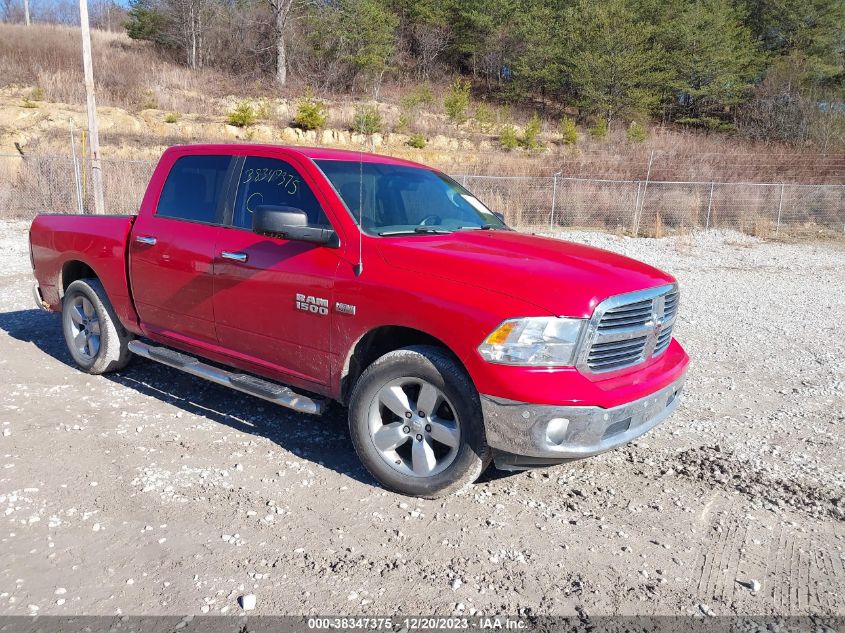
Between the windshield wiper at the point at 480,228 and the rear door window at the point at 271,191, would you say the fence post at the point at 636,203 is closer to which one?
the windshield wiper at the point at 480,228

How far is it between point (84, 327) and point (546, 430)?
4428 mm

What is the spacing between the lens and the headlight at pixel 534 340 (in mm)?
3154

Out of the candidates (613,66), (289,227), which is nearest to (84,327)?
(289,227)

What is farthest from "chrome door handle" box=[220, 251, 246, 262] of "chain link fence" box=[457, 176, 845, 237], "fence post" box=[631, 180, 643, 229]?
"fence post" box=[631, 180, 643, 229]

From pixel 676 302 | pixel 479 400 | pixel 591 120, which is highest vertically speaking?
pixel 591 120

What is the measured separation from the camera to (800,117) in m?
39.4

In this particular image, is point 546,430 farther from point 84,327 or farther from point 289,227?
point 84,327

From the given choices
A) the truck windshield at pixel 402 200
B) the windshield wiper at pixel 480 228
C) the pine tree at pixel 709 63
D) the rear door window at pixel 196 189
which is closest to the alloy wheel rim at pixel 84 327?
the rear door window at pixel 196 189

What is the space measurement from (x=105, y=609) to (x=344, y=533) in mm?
1103

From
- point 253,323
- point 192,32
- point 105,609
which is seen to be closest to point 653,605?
point 105,609

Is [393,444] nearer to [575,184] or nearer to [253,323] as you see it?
[253,323]

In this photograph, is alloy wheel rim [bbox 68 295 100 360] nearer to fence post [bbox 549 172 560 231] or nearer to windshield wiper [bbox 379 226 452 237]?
windshield wiper [bbox 379 226 452 237]

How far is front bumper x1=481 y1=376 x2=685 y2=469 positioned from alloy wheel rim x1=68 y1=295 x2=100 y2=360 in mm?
3891

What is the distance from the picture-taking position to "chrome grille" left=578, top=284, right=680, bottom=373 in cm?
325
